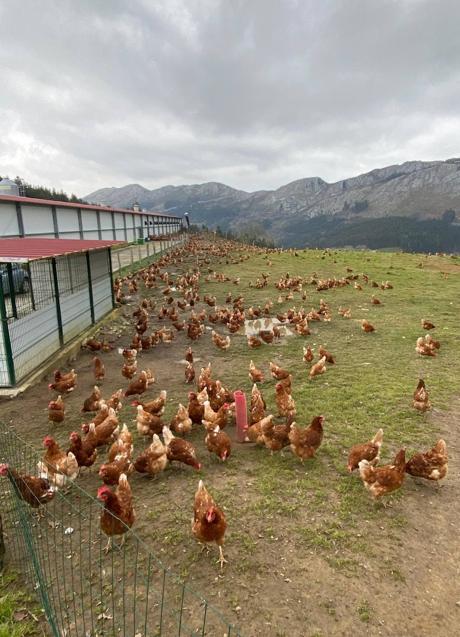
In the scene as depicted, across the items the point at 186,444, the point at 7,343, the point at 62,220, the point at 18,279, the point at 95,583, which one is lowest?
the point at 95,583

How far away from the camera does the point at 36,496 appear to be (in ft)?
14.9

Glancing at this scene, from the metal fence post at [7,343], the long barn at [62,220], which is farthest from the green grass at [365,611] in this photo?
the long barn at [62,220]

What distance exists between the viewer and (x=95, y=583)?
388cm

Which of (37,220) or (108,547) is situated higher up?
(37,220)

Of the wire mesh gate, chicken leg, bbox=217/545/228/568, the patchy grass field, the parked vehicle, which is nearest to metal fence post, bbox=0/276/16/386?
the patchy grass field

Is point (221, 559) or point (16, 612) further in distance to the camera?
point (221, 559)

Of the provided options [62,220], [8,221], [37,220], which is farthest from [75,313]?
[62,220]

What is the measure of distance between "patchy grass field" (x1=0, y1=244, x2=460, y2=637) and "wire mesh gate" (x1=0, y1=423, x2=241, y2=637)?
0.22m

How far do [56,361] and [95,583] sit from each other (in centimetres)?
708

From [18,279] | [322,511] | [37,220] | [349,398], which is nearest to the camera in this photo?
[322,511]

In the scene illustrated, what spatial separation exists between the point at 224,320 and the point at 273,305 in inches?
155

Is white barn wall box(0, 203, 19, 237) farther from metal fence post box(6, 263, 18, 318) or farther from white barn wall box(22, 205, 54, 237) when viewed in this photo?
metal fence post box(6, 263, 18, 318)

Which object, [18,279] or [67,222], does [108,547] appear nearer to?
[18,279]

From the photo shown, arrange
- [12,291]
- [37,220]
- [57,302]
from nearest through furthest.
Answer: [12,291] < [57,302] < [37,220]
